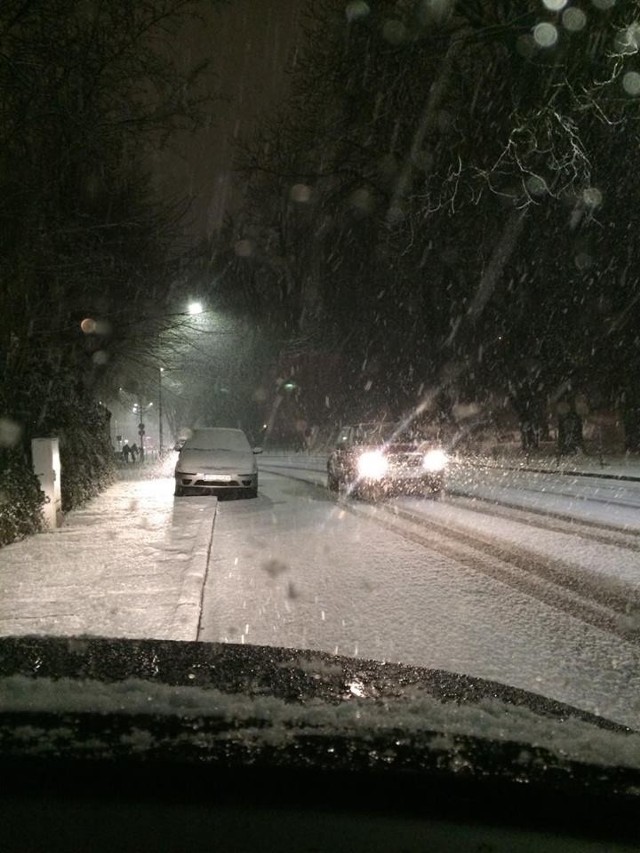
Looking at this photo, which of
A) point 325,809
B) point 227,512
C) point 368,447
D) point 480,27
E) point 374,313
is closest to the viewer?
point 325,809

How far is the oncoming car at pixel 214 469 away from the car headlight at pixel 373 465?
2.41 m

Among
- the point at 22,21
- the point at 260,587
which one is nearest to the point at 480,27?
the point at 22,21

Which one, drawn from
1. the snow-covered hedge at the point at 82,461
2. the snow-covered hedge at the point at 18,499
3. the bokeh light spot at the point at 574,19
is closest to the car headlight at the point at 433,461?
the snow-covered hedge at the point at 82,461

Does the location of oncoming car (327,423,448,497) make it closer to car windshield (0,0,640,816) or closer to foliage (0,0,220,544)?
car windshield (0,0,640,816)

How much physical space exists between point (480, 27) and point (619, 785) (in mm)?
14851

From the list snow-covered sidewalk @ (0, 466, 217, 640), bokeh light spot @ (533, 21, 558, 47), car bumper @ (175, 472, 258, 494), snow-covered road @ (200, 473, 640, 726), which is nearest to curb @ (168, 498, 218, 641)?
snow-covered sidewalk @ (0, 466, 217, 640)

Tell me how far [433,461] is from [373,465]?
4.32 feet

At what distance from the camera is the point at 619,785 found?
195 cm

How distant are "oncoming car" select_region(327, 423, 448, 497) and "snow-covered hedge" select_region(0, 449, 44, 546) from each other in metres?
8.63

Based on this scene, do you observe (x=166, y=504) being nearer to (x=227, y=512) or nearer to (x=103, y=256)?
(x=227, y=512)

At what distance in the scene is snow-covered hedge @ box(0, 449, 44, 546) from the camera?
9148mm

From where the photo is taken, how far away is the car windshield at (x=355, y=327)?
607 cm

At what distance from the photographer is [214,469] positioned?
58.6ft

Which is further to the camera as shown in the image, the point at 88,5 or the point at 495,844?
the point at 88,5
